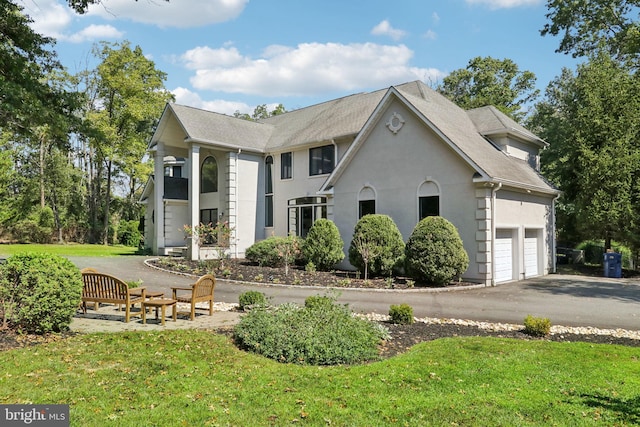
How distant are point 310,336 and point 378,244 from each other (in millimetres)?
10516

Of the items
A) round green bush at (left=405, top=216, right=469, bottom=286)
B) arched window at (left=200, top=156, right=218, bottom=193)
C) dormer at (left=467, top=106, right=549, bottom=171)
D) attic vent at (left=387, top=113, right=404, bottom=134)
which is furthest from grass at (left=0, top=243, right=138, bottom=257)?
dormer at (left=467, top=106, right=549, bottom=171)

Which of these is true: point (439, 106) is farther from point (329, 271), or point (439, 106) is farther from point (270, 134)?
point (270, 134)

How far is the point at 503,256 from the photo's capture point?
1762cm

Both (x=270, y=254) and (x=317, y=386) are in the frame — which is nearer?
(x=317, y=386)

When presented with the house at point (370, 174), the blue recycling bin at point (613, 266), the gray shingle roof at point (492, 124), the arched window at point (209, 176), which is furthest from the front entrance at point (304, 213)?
the blue recycling bin at point (613, 266)

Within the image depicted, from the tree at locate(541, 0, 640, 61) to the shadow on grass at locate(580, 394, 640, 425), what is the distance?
29.5 m

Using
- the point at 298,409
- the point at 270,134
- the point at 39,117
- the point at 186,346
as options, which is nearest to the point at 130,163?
the point at 270,134

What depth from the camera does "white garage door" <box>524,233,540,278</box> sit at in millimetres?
19531

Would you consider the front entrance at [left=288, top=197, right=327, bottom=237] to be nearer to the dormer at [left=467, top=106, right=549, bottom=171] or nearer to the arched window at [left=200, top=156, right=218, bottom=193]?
the arched window at [left=200, top=156, right=218, bottom=193]

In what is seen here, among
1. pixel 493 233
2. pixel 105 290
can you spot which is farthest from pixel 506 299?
pixel 105 290

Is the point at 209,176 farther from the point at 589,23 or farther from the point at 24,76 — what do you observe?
the point at 589,23

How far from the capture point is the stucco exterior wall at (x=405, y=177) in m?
17.0

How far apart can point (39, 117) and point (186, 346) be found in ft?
37.0

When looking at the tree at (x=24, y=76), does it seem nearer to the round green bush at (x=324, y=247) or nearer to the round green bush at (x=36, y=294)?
the round green bush at (x=36, y=294)
